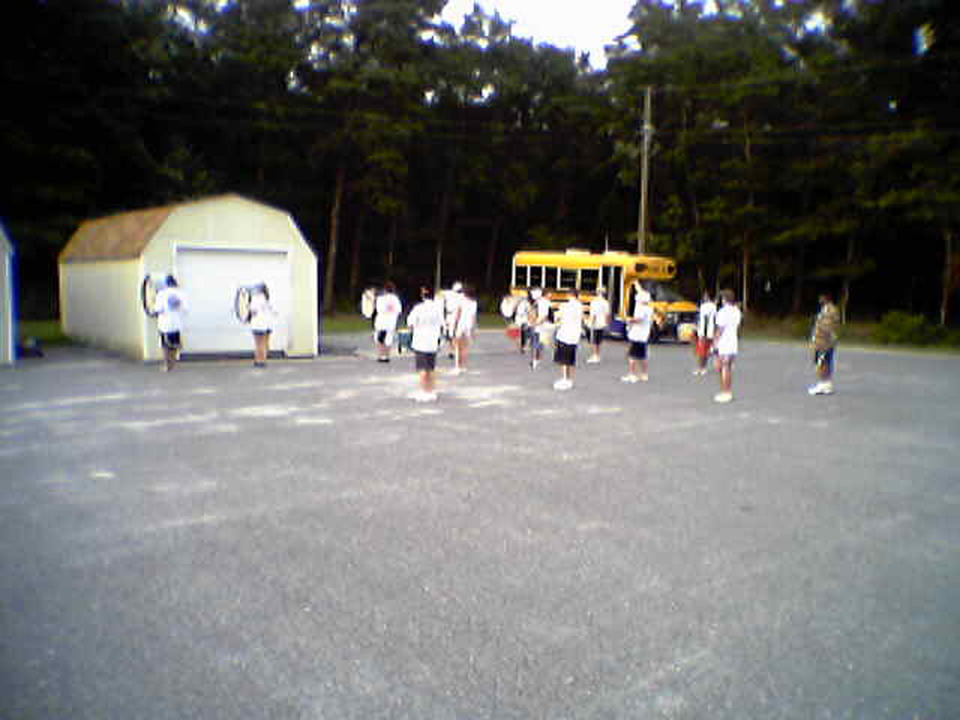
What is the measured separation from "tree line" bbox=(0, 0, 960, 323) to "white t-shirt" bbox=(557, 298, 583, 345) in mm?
19352

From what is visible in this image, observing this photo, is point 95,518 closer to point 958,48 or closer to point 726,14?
point 958,48

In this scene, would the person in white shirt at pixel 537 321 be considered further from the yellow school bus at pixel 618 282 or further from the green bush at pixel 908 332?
the green bush at pixel 908 332

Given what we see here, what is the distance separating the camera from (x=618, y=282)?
87.5 ft

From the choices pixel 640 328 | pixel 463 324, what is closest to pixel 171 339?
pixel 463 324

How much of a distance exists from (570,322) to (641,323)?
1.79 metres

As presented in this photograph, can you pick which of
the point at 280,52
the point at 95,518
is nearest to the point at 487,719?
the point at 95,518

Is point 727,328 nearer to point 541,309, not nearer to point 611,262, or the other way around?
point 541,309

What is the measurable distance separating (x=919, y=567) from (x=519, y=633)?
9.64 feet

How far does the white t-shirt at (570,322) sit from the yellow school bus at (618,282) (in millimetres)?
12002

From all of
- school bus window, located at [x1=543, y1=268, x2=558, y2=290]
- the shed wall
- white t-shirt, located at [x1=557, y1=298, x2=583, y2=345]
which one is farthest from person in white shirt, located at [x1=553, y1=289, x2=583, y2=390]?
school bus window, located at [x1=543, y1=268, x2=558, y2=290]

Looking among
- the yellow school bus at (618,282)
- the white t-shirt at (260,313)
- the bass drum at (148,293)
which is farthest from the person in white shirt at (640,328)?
the yellow school bus at (618,282)

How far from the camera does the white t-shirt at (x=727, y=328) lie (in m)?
12.8

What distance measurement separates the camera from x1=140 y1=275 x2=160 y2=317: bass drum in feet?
57.2

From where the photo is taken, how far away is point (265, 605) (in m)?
4.60
